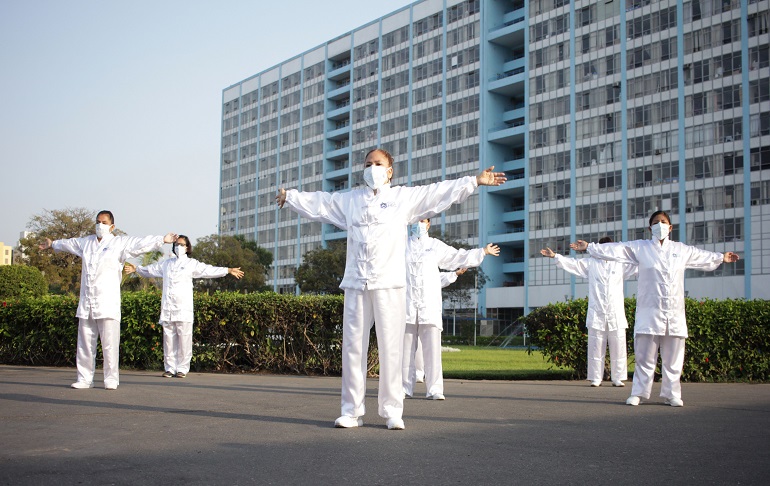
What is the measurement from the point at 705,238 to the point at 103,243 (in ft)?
194

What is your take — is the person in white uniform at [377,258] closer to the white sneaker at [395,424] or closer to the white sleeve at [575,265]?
the white sneaker at [395,424]

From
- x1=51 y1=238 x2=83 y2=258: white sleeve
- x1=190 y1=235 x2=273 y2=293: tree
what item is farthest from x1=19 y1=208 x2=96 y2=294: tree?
x1=51 y1=238 x2=83 y2=258: white sleeve

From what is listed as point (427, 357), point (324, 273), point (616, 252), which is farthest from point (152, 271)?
point (324, 273)

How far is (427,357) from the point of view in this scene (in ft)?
33.3

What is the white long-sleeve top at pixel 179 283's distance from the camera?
46.1ft

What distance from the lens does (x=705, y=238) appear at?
62.8 metres

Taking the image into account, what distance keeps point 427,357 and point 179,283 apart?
226 inches

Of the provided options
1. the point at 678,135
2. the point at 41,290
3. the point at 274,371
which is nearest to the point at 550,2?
the point at 678,135

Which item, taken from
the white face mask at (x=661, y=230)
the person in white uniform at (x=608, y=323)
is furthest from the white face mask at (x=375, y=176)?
the person in white uniform at (x=608, y=323)

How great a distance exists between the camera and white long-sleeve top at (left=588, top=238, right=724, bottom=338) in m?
9.56

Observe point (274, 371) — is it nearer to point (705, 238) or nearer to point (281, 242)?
point (705, 238)

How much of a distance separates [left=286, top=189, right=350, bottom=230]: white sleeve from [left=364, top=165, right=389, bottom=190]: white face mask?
273 mm

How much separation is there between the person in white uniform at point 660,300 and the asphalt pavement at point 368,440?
1.11 feet

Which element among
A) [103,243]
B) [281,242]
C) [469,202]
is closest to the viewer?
[103,243]
